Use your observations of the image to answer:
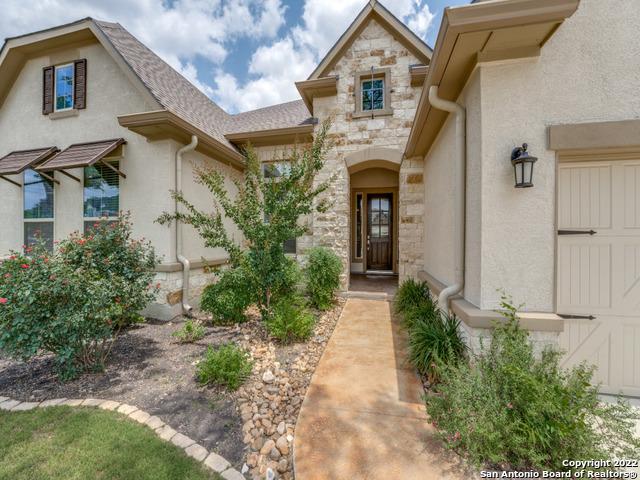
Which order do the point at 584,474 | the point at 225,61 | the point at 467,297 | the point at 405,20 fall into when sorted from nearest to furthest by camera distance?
the point at 584,474, the point at 467,297, the point at 405,20, the point at 225,61

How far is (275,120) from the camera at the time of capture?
26.7ft

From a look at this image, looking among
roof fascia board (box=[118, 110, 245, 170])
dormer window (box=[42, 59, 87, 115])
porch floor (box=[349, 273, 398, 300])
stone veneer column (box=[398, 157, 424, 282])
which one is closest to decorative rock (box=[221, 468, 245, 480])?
porch floor (box=[349, 273, 398, 300])

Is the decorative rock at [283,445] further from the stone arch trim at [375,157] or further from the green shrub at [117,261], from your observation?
the stone arch trim at [375,157]

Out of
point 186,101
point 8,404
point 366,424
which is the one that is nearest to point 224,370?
point 366,424

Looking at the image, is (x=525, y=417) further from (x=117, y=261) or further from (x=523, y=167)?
(x=117, y=261)

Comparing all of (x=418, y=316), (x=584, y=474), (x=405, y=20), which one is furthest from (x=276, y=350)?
(x=405, y=20)

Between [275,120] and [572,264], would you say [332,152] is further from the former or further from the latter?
[572,264]

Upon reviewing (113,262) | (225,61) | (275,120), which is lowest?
(113,262)

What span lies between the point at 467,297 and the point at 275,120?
7.38 metres

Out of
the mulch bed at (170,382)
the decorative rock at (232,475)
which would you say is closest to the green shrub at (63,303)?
the mulch bed at (170,382)

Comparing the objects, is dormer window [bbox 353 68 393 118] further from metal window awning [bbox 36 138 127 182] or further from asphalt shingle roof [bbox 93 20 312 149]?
metal window awning [bbox 36 138 127 182]

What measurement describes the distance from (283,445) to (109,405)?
79.6 inches

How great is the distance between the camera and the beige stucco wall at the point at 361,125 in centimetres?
646

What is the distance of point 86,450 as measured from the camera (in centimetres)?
222
